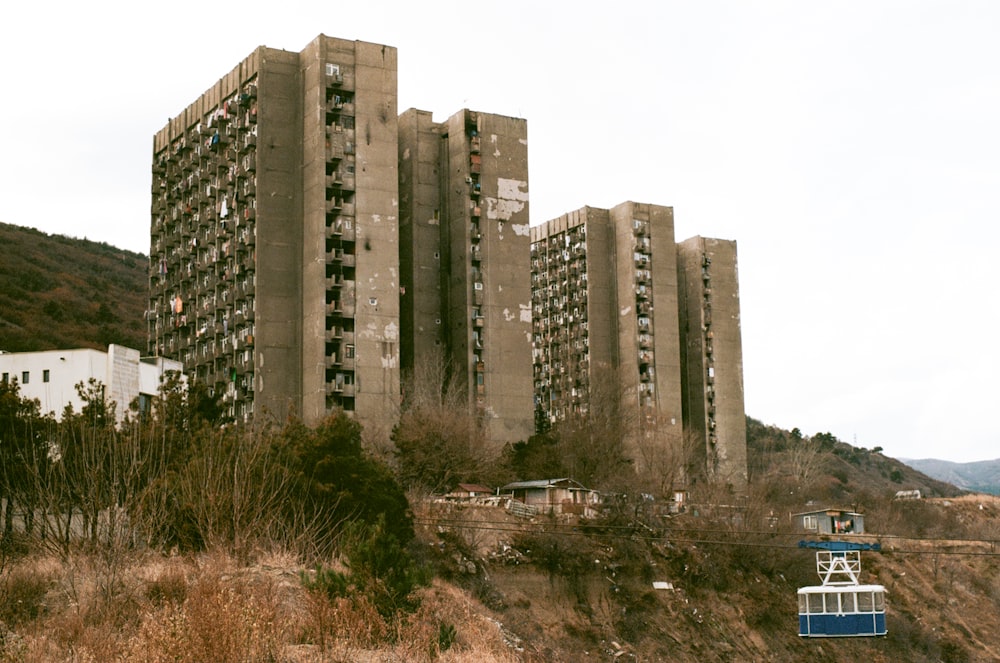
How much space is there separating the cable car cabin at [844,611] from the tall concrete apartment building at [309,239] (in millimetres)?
42265

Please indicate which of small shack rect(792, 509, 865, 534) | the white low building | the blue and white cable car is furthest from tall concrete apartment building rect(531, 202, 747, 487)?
the blue and white cable car

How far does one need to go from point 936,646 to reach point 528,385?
125ft

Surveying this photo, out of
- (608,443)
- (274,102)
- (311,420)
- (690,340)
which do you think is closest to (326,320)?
(311,420)

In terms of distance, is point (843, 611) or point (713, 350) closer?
point (843, 611)

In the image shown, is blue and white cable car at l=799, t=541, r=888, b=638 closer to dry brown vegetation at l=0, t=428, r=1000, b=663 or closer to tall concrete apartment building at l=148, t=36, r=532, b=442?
dry brown vegetation at l=0, t=428, r=1000, b=663

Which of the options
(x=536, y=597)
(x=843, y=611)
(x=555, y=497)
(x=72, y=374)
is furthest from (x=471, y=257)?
(x=843, y=611)

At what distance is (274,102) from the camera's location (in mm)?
91312

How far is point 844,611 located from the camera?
50344 mm

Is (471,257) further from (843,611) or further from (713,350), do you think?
(843,611)

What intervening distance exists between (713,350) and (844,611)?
82.3 m

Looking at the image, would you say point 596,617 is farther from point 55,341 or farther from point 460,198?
point 55,341

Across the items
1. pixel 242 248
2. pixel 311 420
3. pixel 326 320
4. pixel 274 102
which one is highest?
pixel 274 102

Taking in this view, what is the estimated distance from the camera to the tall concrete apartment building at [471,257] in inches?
3821

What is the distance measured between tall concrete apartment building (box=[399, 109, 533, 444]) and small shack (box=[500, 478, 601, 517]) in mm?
17033
